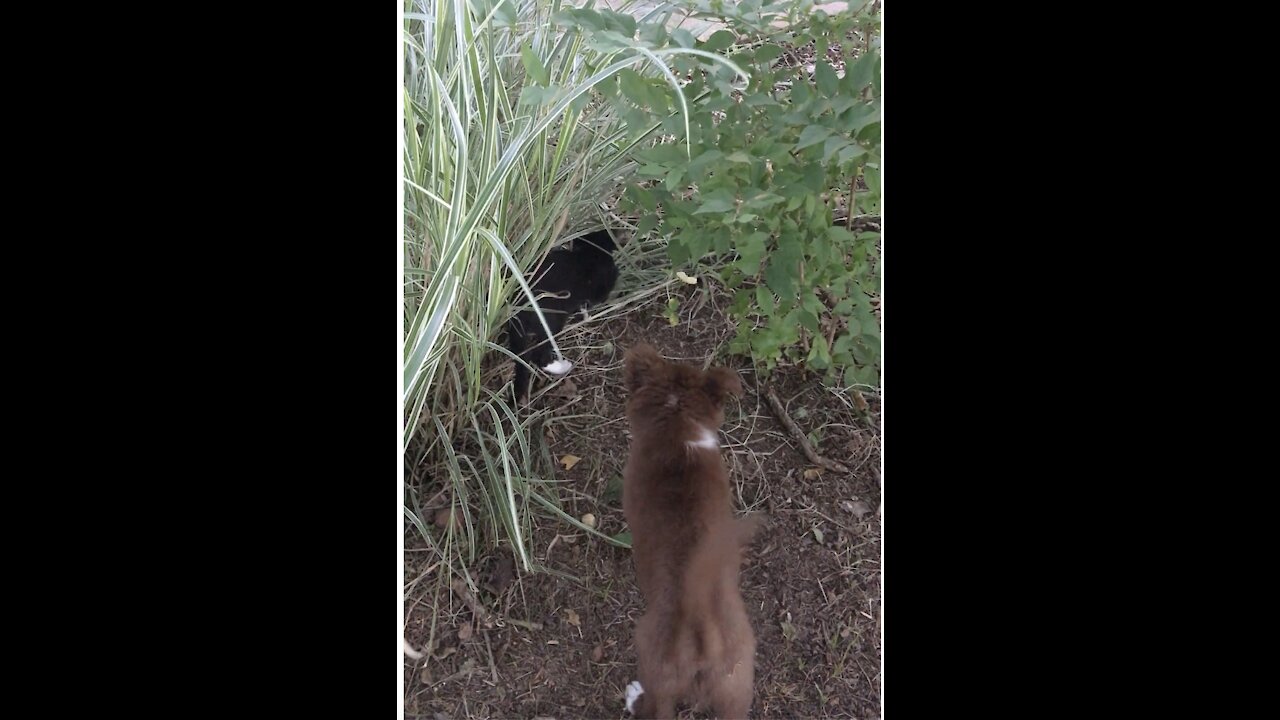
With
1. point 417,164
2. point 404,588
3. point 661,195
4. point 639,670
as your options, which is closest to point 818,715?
point 639,670

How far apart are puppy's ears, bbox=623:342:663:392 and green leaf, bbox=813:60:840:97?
362 millimetres

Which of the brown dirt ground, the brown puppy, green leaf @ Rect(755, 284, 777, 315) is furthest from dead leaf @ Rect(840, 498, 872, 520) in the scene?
green leaf @ Rect(755, 284, 777, 315)

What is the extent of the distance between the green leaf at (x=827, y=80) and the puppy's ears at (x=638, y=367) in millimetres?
362

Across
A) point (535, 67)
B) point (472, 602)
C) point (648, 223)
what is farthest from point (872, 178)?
point (472, 602)

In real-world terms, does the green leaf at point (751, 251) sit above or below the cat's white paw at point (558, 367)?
above

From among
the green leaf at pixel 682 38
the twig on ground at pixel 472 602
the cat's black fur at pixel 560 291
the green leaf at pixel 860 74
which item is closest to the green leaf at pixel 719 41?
the green leaf at pixel 682 38

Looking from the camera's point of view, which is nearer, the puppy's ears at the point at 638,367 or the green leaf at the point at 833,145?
the green leaf at the point at 833,145

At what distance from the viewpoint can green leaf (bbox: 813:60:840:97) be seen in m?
0.82

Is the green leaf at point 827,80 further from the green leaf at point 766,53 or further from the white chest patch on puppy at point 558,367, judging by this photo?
the white chest patch on puppy at point 558,367

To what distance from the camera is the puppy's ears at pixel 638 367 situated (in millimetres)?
961

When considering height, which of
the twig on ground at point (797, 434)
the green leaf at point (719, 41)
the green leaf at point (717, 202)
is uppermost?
the green leaf at point (719, 41)

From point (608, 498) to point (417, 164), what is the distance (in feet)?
1.50

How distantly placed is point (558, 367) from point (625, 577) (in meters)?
0.26

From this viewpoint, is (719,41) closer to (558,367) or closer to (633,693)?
(558,367)
